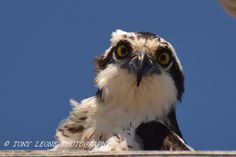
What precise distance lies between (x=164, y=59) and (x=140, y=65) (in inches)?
15.9

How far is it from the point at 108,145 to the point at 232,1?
2.20 metres

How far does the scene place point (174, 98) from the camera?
6.63 meters

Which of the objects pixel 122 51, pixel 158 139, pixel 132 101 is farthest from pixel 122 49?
pixel 158 139

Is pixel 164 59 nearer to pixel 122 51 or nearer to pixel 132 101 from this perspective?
pixel 122 51

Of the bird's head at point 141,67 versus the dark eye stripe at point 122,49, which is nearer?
the bird's head at point 141,67

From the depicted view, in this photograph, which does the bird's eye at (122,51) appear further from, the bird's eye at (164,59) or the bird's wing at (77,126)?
the bird's wing at (77,126)

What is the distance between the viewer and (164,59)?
21.9 feet

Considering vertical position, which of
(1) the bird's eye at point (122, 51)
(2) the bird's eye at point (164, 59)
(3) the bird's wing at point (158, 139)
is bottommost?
(3) the bird's wing at point (158, 139)

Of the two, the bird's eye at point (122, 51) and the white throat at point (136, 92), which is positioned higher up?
the bird's eye at point (122, 51)

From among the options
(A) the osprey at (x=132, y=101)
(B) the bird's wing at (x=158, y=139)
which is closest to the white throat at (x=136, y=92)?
(A) the osprey at (x=132, y=101)

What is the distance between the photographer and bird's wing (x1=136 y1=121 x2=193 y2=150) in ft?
18.8

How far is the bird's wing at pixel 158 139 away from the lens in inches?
226

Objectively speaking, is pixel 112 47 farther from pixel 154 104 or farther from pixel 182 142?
pixel 182 142

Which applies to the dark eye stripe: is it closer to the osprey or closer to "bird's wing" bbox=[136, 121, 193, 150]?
the osprey
